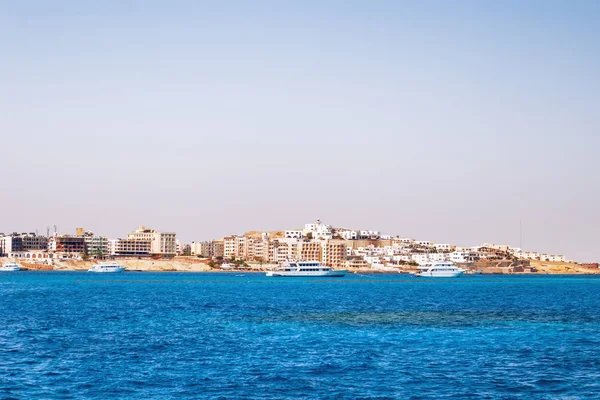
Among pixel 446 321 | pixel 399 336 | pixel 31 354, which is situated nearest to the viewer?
pixel 31 354

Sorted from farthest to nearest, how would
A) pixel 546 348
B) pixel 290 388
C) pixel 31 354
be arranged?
pixel 546 348 < pixel 31 354 < pixel 290 388

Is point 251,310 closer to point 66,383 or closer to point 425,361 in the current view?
point 425,361

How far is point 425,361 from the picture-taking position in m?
49.7

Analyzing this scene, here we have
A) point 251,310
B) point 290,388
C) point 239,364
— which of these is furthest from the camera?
point 251,310

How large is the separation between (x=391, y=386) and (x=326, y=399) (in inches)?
188

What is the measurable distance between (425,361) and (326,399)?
42.9 feet

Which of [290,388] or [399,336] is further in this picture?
[399,336]

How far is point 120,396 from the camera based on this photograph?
3881 cm

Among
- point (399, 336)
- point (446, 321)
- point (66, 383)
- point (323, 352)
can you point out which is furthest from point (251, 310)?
point (66, 383)

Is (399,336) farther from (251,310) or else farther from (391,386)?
(251,310)

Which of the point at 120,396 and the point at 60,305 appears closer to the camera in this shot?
the point at 120,396

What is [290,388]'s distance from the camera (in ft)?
135

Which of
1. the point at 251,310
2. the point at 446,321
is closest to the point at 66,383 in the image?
the point at 446,321

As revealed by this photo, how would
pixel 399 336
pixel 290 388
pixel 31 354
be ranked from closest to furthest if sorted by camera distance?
pixel 290 388
pixel 31 354
pixel 399 336
